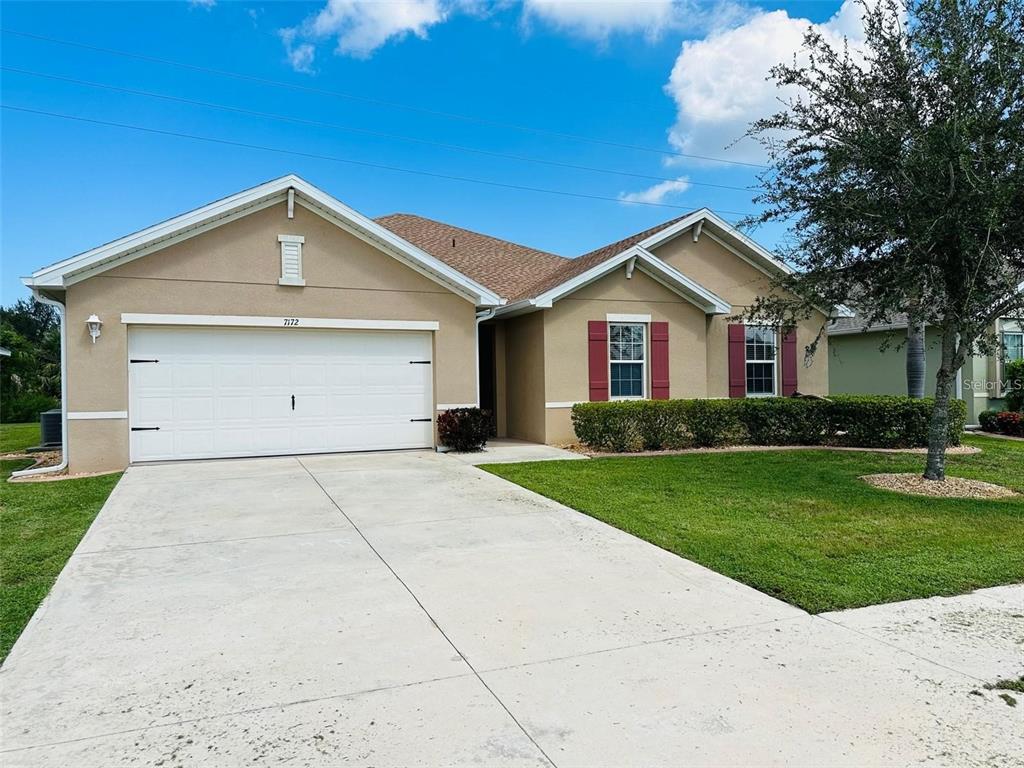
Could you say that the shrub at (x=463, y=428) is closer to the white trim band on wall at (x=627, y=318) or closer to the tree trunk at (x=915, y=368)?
the white trim band on wall at (x=627, y=318)

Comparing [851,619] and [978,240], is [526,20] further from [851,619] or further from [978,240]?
[851,619]

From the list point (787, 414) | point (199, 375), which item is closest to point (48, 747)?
point (199, 375)

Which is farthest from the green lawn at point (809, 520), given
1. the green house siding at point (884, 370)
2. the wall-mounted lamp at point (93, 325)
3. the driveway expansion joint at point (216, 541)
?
the green house siding at point (884, 370)

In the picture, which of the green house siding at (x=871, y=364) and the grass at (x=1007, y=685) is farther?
the green house siding at (x=871, y=364)

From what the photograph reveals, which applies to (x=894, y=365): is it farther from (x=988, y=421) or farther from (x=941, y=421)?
(x=941, y=421)

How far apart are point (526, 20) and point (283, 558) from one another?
17611 millimetres

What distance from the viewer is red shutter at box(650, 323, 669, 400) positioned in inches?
569

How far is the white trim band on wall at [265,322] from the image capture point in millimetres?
11023

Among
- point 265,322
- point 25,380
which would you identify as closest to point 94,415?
point 265,322

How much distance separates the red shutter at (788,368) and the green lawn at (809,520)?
4.50 m

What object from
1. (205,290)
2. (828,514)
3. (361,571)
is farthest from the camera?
(205,290)

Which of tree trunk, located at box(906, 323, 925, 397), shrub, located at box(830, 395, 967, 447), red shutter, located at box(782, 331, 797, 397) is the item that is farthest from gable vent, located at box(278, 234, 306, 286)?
tree trunk, located at box(906, 323, 925, 397)

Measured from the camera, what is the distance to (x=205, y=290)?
37.3 feet

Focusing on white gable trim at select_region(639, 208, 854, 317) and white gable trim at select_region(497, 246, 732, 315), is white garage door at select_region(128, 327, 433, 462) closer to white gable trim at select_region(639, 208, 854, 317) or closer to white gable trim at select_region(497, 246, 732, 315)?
white gable trim at select_region(497, 246, 732, 315)
